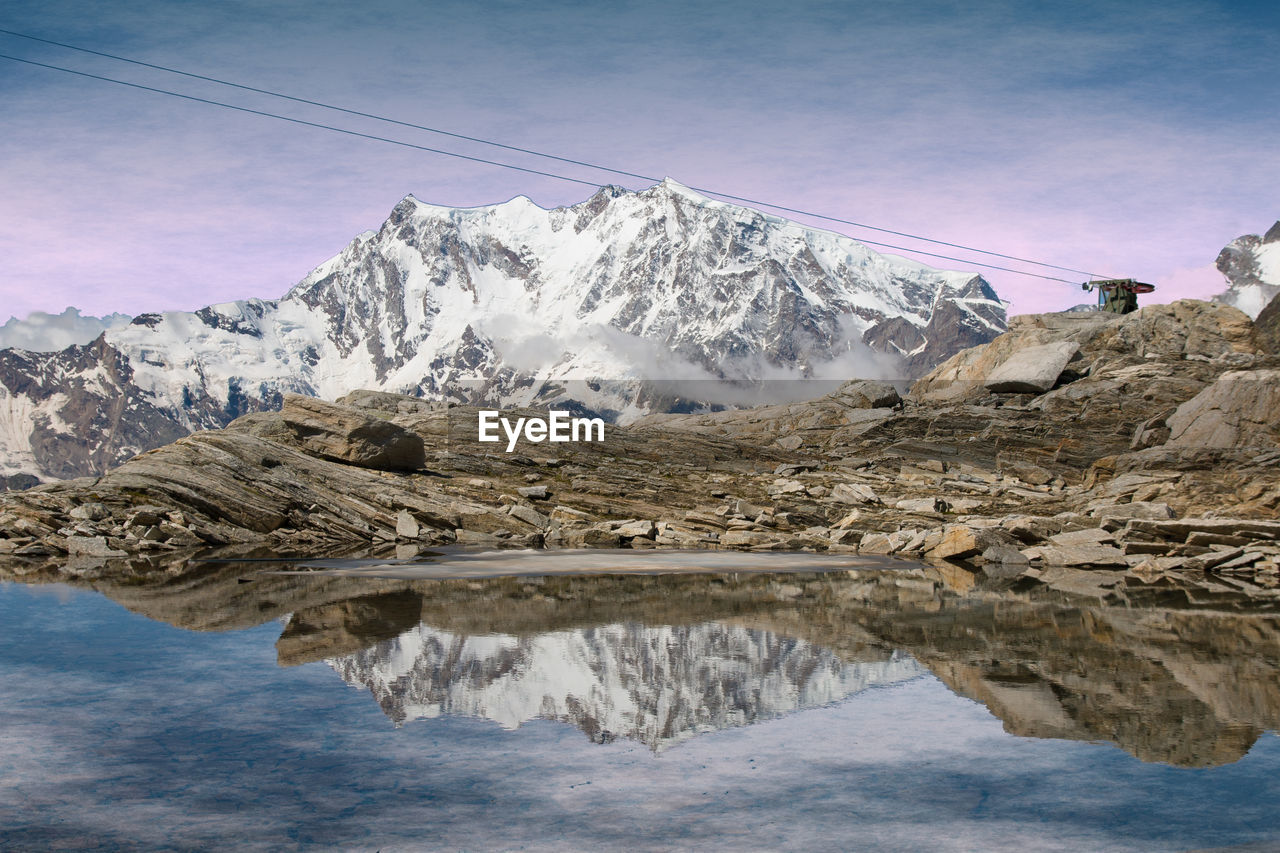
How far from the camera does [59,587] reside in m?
27.3

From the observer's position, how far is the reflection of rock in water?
46.3ft

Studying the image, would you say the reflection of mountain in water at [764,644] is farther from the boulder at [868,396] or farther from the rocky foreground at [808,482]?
the boulder at [868,396]

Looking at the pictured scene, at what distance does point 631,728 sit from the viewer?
1355 centimetres

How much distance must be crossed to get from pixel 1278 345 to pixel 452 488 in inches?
2949

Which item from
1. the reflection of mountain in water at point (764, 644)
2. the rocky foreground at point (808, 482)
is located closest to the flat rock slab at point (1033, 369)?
the rocky foreground at point (808, 482)

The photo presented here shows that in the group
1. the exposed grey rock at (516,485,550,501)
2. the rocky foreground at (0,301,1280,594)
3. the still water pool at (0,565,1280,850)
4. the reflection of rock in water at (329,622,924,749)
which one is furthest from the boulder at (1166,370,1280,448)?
the reflection of rock in water at (329,622,924,749)

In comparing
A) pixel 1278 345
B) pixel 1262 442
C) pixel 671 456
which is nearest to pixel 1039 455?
pixel 1262 442

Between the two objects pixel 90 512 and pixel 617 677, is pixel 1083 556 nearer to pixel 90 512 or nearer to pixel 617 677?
pixel 617 677

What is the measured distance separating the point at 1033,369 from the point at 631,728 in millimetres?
80009

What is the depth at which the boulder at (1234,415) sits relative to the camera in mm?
58656

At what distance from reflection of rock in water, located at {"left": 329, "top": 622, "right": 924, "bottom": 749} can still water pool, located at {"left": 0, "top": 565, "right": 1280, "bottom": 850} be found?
0.07 m

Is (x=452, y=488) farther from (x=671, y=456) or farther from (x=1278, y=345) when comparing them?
(x=1278, y=345)

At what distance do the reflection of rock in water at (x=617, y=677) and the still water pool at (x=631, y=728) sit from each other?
0.07 m

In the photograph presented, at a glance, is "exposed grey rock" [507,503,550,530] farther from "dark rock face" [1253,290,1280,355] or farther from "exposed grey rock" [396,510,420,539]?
"dark rock face" [1253,290,1280,355]
